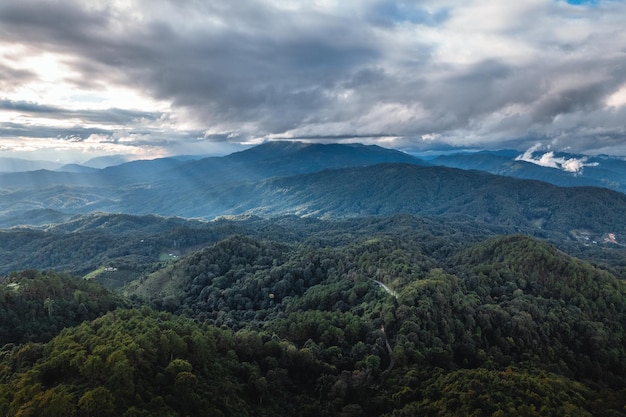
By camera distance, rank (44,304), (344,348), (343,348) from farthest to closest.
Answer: (44,304) → (344,348) → (343,348)

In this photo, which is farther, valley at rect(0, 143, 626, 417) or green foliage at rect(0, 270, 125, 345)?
green foliage at rect(0, 270, 125, 345)

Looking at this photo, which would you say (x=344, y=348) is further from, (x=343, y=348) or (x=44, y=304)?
(x=44, y=304)

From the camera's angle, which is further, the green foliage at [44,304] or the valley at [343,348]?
the green foliage at [44,304]

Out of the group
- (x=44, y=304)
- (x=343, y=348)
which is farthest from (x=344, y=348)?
(x=44, y=304)

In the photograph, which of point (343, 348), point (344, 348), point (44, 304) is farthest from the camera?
point (44, 304)

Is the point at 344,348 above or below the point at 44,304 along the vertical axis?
below

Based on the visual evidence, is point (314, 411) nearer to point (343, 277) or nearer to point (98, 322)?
point (98, 322)

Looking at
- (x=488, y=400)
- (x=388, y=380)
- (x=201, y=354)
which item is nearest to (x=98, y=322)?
(x=201, y=354)

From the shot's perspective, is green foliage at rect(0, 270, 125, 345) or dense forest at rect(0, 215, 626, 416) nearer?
dense forest at rect(0, 215, 626, 416)
